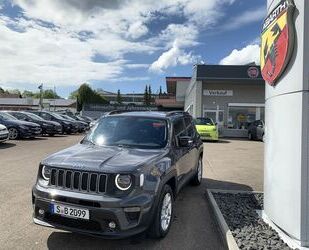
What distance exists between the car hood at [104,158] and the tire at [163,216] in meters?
0.54

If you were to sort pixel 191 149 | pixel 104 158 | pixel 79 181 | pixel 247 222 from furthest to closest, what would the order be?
pixel 191 149 → pixel 247 222 → pixel 104 158 → pixel 79 181

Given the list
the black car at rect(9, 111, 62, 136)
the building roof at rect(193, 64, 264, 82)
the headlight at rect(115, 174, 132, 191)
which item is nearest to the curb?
the headlight at rect(115, 174, 132, 191)

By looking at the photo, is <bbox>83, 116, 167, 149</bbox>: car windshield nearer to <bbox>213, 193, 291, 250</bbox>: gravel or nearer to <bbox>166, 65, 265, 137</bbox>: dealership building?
<bbox>213, 193, 291, 250</bbox>: gravel

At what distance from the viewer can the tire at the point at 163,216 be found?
496cm

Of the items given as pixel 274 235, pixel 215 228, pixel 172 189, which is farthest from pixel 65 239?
pixel 274 235

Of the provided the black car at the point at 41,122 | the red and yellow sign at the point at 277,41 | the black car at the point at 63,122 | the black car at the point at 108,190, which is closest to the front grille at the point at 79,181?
the black car at the point at 108,190

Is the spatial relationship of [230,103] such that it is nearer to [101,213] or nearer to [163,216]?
[163,216]

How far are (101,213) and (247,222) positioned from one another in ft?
8.45

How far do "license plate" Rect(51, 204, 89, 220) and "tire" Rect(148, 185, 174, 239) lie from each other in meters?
0.94

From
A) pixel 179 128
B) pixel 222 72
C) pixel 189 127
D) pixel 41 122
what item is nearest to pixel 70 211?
pixel 179 128

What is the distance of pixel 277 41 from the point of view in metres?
5.51

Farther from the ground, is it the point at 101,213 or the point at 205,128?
the point at 205,128

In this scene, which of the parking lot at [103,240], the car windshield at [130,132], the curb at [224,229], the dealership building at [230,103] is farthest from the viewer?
the dealership building at [230,103]

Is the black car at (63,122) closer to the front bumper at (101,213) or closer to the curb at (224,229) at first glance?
the curb at (224,229)
